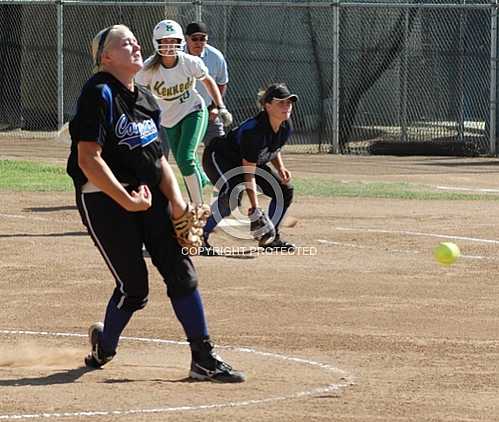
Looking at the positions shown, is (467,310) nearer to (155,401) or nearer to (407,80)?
(155,401)

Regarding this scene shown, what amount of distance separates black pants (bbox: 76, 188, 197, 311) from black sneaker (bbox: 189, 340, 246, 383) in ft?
0.99

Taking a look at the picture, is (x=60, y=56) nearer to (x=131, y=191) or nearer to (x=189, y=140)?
(x=189, y=140)

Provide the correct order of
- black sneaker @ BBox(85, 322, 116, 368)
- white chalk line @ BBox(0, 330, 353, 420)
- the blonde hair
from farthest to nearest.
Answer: black sneaker @ BBox(85, 322, 116, 368) → the blonde hair → white chalk line @ BBox(0, 330, 353, 420)

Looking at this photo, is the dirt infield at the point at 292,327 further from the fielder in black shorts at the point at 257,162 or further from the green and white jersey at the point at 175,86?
the green and white jersey at the point at 175,86

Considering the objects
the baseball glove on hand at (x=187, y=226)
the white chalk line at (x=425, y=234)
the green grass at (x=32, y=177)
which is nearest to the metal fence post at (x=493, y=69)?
the green grass at (x=32, y=177)

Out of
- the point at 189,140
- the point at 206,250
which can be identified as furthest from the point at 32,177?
the point at 206,250

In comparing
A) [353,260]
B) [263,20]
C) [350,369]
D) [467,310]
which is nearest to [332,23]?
[263,20]

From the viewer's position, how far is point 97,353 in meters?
7.16

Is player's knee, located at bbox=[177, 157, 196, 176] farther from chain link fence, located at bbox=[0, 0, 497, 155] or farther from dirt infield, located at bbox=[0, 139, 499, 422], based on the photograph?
chain link fence, located at bbox=[0, 0, 497, 155]

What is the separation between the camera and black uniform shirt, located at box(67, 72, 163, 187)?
21.7ft

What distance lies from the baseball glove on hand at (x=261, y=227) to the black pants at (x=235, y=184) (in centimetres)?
24

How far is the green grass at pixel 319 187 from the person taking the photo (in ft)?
53.9

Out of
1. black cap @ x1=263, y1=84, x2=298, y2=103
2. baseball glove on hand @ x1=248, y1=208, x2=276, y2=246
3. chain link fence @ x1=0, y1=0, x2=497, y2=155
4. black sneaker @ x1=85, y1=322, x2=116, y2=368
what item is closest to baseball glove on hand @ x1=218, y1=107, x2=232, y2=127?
baseball glove on hand @ x1=248, y1=208, x2=276, y2=246

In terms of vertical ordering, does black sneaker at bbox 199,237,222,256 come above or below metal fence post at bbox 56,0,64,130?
below
